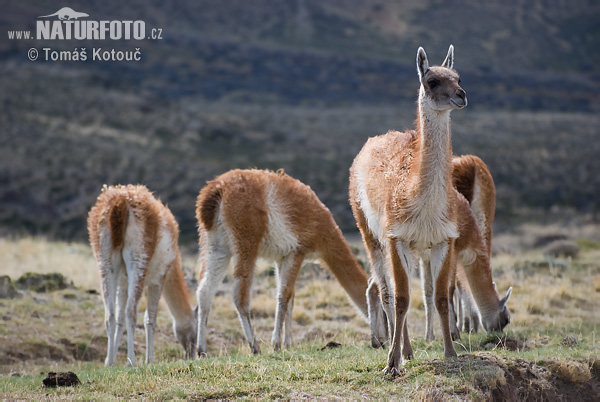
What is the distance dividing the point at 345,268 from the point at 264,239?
1287 millimetres

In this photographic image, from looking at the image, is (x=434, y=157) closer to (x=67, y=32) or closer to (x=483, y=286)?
(x=483, y=286)

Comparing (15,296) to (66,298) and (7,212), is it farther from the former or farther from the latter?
(7,212)

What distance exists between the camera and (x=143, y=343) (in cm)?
1037

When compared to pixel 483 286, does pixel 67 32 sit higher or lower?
higher

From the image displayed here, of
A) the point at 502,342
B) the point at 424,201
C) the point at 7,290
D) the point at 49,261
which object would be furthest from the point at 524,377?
the point at 49,261

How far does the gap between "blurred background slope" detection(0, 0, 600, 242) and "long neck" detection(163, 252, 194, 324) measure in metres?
14.9

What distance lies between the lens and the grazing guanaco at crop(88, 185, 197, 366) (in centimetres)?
945

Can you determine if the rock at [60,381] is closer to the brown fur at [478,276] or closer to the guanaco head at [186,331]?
the guanaco head at [186,331]

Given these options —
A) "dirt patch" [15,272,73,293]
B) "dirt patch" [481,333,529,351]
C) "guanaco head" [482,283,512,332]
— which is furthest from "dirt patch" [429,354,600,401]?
"dirt patch" [15,272,73,293]

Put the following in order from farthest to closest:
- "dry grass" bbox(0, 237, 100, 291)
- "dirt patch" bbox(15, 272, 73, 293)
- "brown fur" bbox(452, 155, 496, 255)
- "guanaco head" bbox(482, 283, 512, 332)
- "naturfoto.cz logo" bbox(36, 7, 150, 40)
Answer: "naturfoto.cz logo" bbox(36, 7, 150, 40), "dry grass" bbox(0, 237, 100, 291), "dirt patch" bbox(15, 272, 73, 293), "brown fur" bbox(452, 155, 496, 255), "guanaco head" bbox(482, 283, 512, 332)

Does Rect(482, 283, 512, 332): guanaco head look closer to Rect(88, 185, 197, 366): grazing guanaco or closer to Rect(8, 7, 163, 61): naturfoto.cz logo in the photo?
Rect(88, 185, 197, 366): grazing guanaco

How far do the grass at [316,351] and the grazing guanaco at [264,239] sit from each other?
683mm

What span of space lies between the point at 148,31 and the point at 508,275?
55.8m

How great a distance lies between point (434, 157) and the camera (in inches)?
251
